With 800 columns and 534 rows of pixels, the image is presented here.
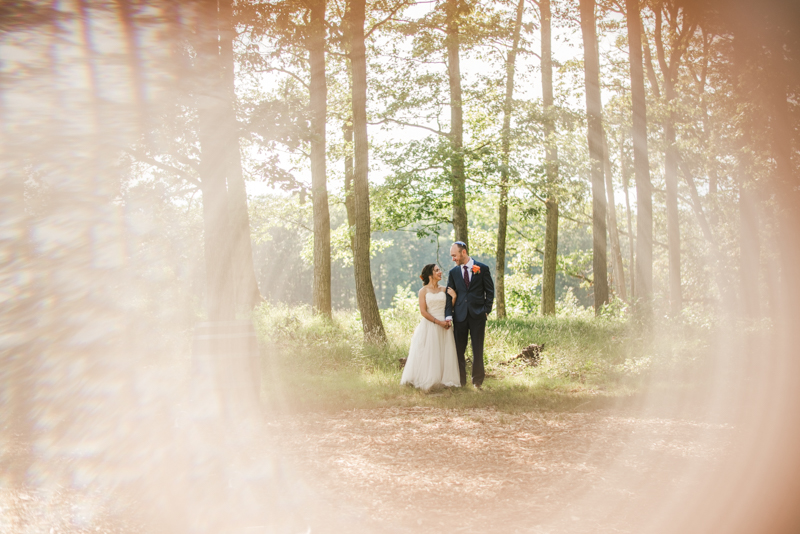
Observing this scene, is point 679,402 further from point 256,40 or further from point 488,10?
point 488,10

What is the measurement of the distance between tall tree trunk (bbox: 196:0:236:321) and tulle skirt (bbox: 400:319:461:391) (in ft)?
9.44

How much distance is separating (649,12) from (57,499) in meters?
22.4

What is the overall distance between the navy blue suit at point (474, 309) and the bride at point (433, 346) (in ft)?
0.33

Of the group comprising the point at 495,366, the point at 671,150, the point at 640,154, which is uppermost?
the point at 671,150

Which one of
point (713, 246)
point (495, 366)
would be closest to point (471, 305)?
point (495, 366)

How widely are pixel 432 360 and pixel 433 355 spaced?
0.07 metres

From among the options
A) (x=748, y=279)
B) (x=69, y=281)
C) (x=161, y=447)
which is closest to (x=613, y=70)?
(x=748, y=279)

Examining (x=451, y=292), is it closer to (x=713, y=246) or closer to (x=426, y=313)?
(x=426, y=313)

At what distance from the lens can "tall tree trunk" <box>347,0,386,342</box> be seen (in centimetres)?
1158

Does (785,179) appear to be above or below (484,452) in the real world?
above

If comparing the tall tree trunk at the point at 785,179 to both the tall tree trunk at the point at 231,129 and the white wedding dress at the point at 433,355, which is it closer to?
the white wedding dress at the point at 433,355

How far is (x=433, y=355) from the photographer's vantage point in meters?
8.49

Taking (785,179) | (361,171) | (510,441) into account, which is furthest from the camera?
(361,171)

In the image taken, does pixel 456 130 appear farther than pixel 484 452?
Yes
